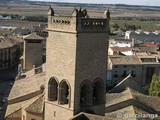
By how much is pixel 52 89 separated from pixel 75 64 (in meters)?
2.69

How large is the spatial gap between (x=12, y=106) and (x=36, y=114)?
17.3 feet

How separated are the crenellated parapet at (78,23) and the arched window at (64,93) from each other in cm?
314

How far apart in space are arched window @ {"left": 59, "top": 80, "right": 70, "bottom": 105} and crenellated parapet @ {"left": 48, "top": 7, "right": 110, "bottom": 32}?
3135 mm

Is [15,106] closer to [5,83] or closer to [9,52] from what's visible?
[5,83]

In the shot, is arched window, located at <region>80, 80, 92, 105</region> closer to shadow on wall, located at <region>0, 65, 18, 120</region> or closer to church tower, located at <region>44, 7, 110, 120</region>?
church tower, located at <region>44, 7, 110, 120</region>

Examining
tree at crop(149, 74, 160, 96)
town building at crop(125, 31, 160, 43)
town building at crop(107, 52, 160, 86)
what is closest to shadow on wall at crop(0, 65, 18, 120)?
town building at crop(107, 52, 160, 86)

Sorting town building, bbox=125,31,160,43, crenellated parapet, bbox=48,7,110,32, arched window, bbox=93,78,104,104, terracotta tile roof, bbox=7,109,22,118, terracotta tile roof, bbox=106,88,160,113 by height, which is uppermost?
crenellated parapet, bbox=48,7,110,32

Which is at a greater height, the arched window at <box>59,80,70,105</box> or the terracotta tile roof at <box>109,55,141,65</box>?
the arched window at <box>59,80,70,105</box>

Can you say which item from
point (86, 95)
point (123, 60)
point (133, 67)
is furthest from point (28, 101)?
point (133, 67)

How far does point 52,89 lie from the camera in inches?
965

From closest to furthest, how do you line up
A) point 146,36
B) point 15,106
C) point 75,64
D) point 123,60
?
point 75,64
point 15,106
point 123,60
point 146,36

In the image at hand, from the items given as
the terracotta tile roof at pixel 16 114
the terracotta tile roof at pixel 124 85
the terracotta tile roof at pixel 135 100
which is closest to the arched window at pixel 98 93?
the terracotta tile roof at pixel 135 100

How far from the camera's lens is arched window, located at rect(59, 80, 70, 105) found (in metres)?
23.8

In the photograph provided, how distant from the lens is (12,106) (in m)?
30.6
